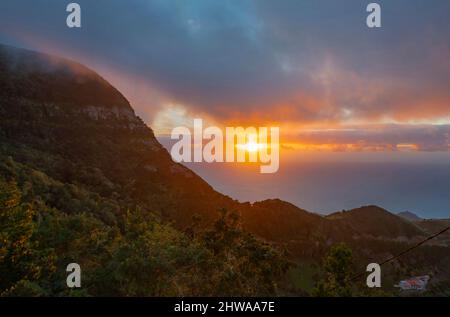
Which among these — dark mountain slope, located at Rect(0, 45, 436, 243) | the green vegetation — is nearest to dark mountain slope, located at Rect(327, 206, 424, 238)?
dark mountain slope, located at Rect(0, 45, 436, 243)

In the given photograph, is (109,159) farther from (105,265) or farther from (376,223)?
(105,265)

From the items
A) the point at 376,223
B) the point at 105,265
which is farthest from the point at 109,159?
the point at 105,265

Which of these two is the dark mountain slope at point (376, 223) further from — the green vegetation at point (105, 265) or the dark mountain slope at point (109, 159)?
the green vegetation at point (105, 265)

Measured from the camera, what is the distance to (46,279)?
47.8 ft

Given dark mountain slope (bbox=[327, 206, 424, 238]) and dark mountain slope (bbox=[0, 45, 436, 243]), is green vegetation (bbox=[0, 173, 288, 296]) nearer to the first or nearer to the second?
dark mountain slope (bbox=[0, 45, 436, 243])

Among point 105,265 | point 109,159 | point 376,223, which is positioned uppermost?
point 109,159

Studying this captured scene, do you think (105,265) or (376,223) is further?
(376,223)

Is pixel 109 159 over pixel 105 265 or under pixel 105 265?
over

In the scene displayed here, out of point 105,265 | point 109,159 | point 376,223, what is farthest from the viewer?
point 376,223

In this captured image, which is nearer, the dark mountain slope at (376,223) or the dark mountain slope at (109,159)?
the dark mountain slope at (109,159)

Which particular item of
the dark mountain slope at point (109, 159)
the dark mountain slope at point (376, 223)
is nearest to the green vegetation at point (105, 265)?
the dark mountain slope at point (109, 159)

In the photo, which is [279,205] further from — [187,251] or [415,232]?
[187,251]

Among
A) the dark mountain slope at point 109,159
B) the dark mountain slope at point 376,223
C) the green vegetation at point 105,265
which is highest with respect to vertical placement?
the dark mountain slope at point 109,159
